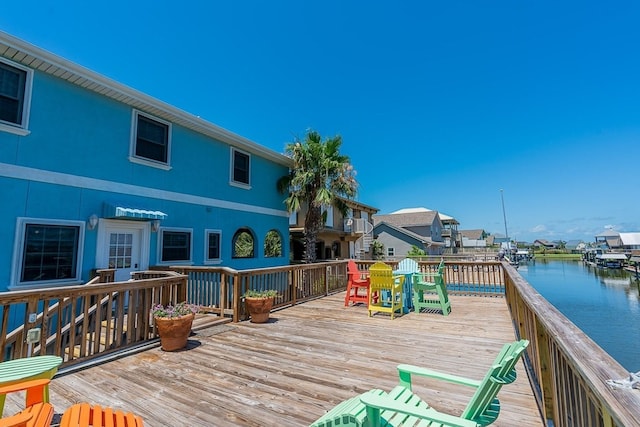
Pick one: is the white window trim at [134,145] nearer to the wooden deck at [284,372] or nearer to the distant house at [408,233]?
the wooden deck at [284,372]

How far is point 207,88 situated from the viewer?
1327 cm

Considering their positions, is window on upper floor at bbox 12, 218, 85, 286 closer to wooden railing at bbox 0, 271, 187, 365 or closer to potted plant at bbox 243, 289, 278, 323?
wooden railing at bbox 0, 271, 187, 365

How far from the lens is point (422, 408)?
5.52ft

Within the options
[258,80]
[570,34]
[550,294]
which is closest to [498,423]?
[570,34]

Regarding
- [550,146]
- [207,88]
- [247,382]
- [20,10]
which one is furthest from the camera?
[550,146]

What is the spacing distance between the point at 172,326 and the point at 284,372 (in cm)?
194

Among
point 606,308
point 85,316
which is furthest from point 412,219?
point 85,316

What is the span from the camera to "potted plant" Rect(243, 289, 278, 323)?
5.97m

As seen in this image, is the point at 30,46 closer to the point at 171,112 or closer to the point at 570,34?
the point at 171,112

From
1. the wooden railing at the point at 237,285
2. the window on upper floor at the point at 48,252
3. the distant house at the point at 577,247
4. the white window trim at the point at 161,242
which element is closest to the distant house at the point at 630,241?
the distant house at the point at 577,247

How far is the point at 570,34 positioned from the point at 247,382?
536 inches

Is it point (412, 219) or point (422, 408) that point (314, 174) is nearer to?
point (422, 408)

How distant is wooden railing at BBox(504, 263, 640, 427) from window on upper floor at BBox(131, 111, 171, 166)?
845 cm

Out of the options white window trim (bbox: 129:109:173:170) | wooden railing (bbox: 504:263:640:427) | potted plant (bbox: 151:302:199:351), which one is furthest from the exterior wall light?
wooden railing (bbox: 504:263:640:427)
